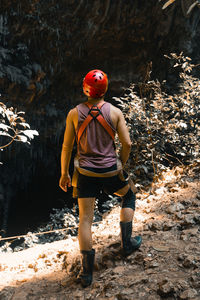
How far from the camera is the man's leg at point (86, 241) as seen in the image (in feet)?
5.76

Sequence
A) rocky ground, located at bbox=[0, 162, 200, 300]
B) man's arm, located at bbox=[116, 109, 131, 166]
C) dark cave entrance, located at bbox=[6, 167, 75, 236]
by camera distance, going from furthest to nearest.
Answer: dark cave entrance, located at bbox=[6, 167, 75, 236] < man's arm, located at bbox=[116, 109, 131, 166] < rocky ground, located at bbox=[0, 162, 200, 300]

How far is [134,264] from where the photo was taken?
1.90 meters

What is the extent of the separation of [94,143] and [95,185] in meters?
0.29

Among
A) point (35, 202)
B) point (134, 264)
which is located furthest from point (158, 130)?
point (35, 202)

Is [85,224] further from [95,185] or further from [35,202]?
[35,202]

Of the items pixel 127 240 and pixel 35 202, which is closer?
pixel 127 240

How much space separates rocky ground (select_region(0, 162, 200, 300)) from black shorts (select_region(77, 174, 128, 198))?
0.55 metres

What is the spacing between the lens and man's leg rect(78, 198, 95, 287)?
5.76ft

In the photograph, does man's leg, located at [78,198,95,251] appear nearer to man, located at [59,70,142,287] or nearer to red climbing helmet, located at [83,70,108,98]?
man, located at [59,70,142,287]

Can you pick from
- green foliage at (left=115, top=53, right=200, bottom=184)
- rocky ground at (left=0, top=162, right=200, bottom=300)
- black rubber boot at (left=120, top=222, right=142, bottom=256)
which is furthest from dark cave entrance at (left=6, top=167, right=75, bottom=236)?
black rubber boot at (left=120, top=222, right=142, bottom=256)

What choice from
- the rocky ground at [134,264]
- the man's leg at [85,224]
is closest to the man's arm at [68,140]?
the man's leg at [85,224]

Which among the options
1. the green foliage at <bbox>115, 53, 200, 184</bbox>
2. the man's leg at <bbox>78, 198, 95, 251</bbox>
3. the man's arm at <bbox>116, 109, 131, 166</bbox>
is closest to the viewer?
the man's leg at <bbox>78, 198, 95, 251</bbox>

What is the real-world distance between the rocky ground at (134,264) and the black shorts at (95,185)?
0.55 m

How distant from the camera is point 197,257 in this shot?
5.71ft
